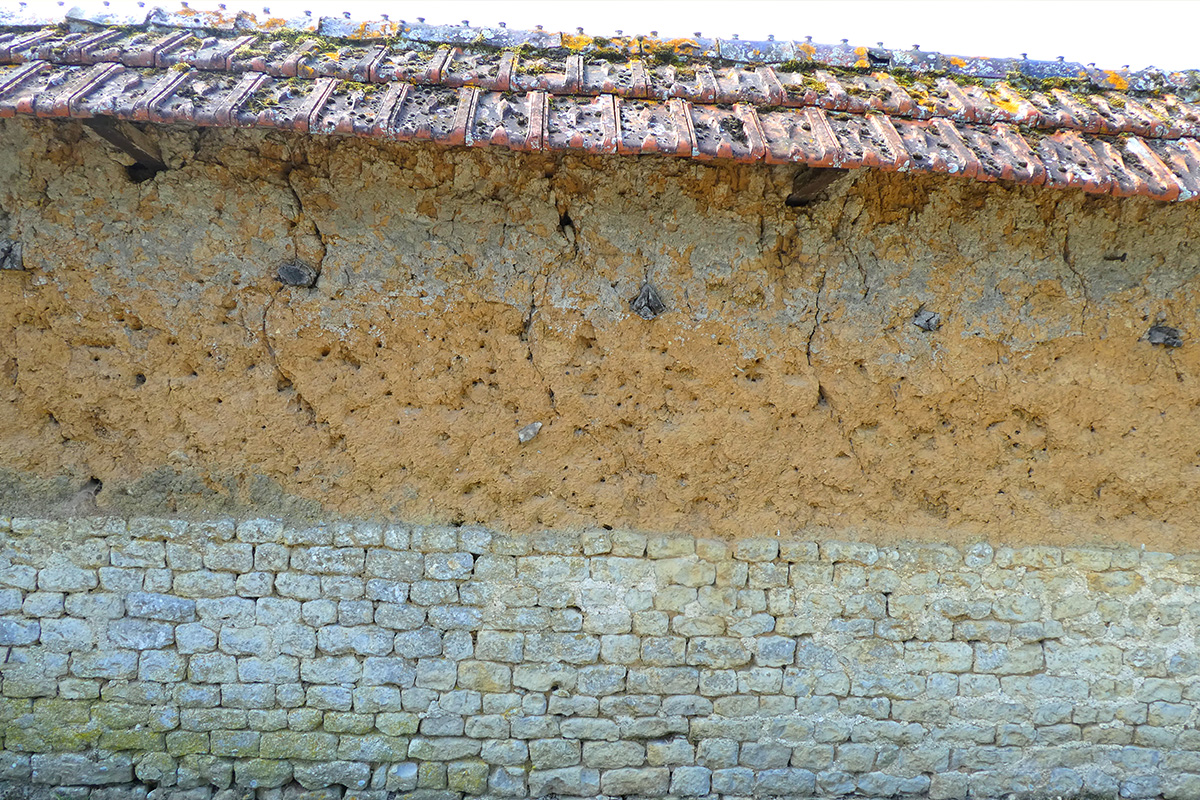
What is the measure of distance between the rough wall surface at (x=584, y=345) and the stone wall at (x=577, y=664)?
206mm

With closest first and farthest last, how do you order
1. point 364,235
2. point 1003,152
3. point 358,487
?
1. point 1003,152
2. point 364,235
3. point 358,487

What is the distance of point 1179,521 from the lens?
379 cm

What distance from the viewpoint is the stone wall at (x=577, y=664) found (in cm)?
368

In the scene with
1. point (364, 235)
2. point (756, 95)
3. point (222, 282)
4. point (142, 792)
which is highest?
point (756, 95)

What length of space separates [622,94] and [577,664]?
8.73 feet

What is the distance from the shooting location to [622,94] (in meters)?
3.13

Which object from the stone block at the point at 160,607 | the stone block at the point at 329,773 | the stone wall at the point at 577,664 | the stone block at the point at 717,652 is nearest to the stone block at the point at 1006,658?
the stone wall at the point at 577,664

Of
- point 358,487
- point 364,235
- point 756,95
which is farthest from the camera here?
point 358,487

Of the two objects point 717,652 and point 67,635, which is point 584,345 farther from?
point 67,635

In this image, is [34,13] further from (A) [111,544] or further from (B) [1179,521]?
(B) [1179,521]

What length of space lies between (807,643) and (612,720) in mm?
1049

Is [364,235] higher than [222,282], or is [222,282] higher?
[364,235]

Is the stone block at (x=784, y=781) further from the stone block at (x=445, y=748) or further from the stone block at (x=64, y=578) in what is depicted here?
the stone block at (x=64, y=578)

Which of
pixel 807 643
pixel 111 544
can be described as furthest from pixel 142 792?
pixel 807 643
